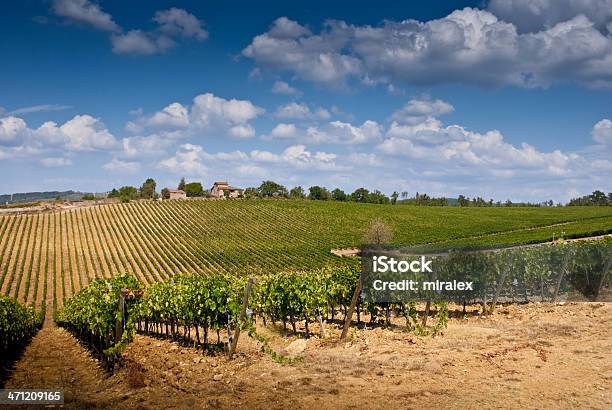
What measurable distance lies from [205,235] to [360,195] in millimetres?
101812

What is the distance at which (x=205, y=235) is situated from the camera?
75.1 meters

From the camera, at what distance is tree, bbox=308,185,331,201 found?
164 m

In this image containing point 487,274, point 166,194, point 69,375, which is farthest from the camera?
point 166,194

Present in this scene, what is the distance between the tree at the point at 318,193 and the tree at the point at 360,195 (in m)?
10.5

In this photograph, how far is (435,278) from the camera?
53.3 ft

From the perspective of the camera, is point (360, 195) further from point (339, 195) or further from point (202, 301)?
point (202, 301)

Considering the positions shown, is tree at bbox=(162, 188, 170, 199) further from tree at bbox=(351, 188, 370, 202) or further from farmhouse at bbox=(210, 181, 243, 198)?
tree at bbox=(351, 188, 370, 202)

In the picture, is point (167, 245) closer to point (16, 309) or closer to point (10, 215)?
point (10, 215)

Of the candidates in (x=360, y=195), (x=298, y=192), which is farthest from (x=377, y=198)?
(x=298, y=192)

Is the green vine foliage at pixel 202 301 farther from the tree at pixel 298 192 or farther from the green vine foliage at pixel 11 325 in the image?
the tree at pixel 298 192

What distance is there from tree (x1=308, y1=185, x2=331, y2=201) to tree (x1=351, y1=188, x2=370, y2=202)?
1048 centimetres

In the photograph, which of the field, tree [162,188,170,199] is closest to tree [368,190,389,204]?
the field

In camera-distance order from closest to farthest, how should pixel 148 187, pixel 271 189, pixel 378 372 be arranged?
pixel 378 372, pixel 271 189, pixel 148 187

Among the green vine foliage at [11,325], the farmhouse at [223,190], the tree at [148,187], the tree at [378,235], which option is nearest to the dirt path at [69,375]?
the green vine foliage at [11,325]
